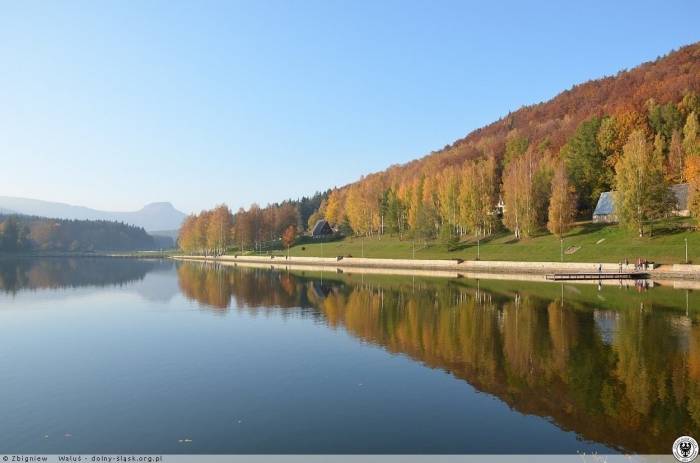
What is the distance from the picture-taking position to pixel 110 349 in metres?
27.2

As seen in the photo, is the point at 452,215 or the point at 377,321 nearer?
the point at 377,321

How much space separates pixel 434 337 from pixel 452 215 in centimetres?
7308

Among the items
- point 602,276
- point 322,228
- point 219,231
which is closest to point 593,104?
point 322,228

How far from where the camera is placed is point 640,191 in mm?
69938

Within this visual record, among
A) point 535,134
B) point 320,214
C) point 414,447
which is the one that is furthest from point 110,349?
point 320,214

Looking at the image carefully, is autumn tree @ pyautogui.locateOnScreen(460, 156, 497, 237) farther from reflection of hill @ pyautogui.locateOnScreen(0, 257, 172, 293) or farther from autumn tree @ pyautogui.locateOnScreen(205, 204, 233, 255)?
autumn tree @ pyautogui.locateOnScreen(205, 204, 233, 255)

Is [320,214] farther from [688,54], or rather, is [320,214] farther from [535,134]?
[688,54]

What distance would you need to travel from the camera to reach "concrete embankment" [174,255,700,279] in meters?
55.4

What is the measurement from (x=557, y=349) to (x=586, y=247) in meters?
50.5

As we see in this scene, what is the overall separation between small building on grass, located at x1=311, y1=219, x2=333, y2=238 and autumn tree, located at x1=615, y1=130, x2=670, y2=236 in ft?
292

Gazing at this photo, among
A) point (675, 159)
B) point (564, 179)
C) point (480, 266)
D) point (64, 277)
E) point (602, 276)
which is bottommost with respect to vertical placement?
→ point (64, 277)

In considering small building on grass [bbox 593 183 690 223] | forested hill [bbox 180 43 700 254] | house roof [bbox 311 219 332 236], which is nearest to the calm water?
forested hill [bbox 180 43 700 254]

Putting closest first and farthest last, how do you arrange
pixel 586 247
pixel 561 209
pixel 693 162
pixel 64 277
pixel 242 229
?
pixel 586 247 < pixel 693 162 < pixel 561 209 < pixel 64 277 < pixel 242 229

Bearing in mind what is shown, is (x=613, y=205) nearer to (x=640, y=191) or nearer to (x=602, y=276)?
(x=640, y=191)
